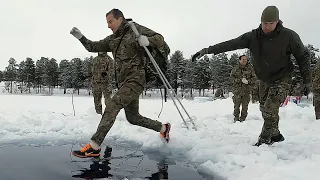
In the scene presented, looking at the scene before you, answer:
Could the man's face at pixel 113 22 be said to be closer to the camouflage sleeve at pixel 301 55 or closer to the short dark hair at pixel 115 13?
the short dark hair at pixel 115 13

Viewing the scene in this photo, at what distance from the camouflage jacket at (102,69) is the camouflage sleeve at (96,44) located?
488 centimetres

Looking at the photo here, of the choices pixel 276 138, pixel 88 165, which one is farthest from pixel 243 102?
pixel 88 165

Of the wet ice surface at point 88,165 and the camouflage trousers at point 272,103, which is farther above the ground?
the camouflage trousers at point 272,103

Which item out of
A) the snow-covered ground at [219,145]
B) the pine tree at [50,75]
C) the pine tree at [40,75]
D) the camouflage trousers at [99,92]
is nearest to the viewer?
the snow-covered ground at [219,145]

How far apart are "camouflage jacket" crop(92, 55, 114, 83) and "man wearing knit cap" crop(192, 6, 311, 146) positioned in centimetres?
536

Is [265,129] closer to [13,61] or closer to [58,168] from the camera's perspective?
[58,168]

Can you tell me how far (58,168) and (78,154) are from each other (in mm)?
472

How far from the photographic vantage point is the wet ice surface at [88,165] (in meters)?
3.79

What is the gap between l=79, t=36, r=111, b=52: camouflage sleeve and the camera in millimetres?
5367

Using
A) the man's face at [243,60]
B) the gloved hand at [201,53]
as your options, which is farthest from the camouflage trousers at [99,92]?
the gloved hand at [201,53]

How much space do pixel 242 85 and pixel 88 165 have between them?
7600 mm

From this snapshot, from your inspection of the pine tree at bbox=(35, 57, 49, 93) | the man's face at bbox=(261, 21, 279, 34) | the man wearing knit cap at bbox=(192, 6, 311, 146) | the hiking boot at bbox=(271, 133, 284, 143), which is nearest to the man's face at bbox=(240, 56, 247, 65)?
the man wearing knit cap at bbox=(192, 6, 311, 146)

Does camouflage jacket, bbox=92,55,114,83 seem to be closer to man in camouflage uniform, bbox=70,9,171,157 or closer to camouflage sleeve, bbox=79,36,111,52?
camouflage sleeve, bbox=79,36,111,52

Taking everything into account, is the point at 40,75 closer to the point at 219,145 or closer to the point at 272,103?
the point at 219,145
